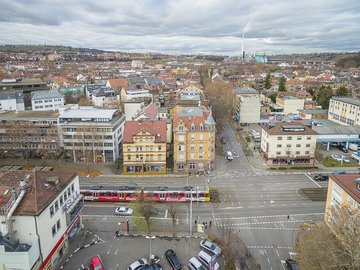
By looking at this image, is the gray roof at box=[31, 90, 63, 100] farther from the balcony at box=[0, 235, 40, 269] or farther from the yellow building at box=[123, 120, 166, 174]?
the balcony at box=[0, 235, 40, 269]

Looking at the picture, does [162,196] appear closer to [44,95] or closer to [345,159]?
[345,159]

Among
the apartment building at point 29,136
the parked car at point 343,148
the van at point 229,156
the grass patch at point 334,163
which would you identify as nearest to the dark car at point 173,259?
the van at point 229,156

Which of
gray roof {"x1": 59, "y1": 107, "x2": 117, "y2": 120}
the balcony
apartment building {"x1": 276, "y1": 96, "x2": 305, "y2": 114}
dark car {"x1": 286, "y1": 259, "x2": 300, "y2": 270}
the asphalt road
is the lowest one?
the asphalt road

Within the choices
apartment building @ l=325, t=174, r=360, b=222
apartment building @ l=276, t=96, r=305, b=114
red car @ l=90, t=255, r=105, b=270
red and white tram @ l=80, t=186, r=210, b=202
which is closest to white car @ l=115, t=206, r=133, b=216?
red and white tram @ l=80, t=186, r=210, b=202

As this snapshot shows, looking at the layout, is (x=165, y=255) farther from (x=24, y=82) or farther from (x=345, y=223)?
(x=24, y=82)

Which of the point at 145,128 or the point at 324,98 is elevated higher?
the point at 145,128

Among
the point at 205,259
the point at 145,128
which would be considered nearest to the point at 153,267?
the point at 205,259
